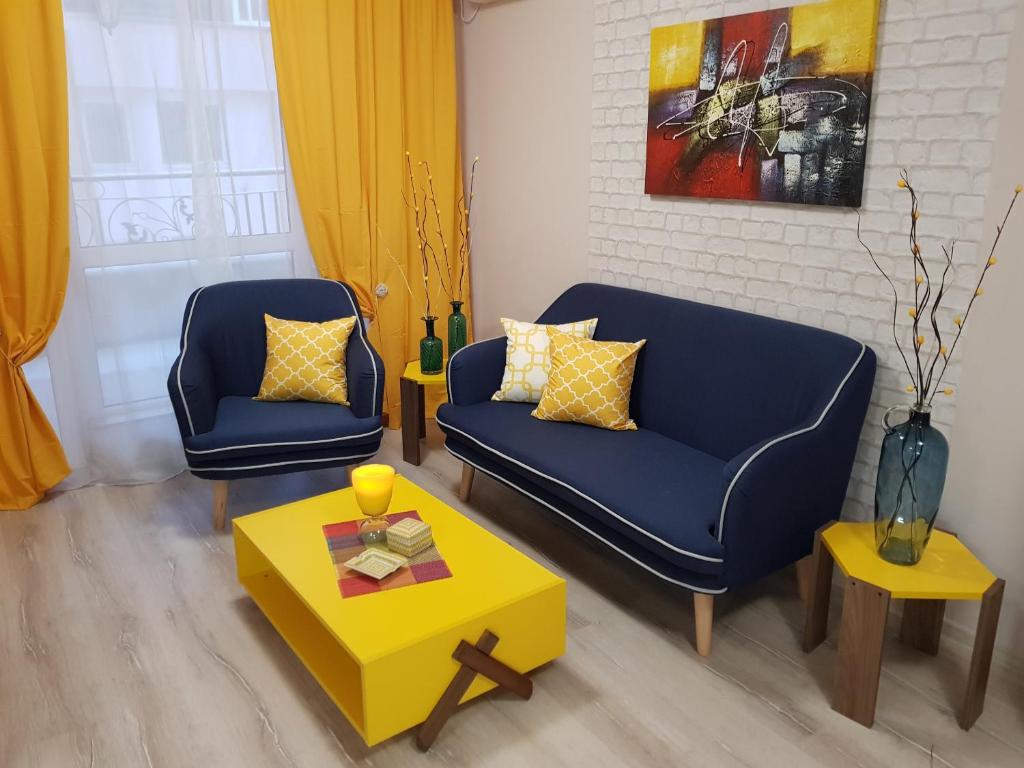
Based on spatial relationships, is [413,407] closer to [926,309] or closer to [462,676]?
[462,676]

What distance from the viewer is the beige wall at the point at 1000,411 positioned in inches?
86.4

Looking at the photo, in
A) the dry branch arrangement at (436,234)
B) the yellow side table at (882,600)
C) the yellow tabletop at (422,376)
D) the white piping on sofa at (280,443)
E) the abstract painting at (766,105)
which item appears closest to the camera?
the yellow side table at (882,600)

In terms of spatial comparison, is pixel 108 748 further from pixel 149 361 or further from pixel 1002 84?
pixel 1002 84

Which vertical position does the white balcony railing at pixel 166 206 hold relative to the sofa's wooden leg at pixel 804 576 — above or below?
above

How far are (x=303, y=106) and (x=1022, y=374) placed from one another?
116 inches

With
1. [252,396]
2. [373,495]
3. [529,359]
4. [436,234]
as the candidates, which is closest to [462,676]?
[373,495]

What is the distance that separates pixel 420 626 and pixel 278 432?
130cm

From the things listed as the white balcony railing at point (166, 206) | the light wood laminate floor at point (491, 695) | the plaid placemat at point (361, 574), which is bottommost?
the light wood laminate floor at point (491, 695)

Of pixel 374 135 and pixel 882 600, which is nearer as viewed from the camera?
pixel 882 600

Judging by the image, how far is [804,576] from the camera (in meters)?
2.65

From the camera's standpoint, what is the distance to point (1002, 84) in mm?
2186

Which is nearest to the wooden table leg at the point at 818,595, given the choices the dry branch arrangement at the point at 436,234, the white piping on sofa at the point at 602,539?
the white piping on sofa at the point at 602,539

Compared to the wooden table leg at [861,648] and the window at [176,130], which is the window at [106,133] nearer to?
the window at [176,130]

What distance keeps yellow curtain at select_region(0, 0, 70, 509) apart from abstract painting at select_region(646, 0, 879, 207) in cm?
222
